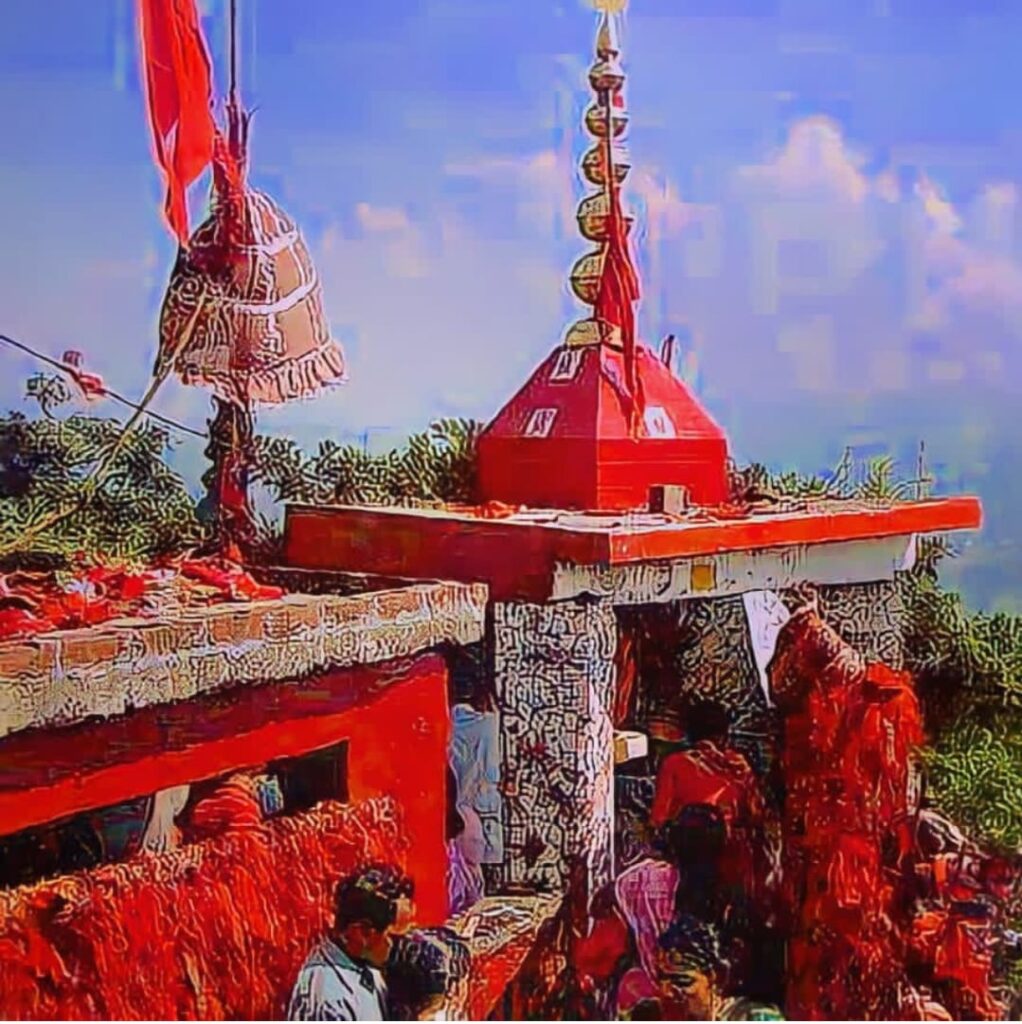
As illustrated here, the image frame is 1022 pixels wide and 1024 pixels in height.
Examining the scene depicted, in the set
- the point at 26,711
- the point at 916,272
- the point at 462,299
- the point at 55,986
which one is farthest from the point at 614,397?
the point at 55,986

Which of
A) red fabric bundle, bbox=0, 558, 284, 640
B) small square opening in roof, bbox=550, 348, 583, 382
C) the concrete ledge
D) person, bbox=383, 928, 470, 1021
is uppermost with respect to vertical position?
small square opening in roof, bbox=550, 348, 583, 382

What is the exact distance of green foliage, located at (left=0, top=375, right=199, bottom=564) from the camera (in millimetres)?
1929

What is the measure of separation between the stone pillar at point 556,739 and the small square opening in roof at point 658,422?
8.5 inches

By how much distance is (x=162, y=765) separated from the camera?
6.07 feet

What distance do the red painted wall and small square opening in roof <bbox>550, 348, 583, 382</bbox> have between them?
1.20ft

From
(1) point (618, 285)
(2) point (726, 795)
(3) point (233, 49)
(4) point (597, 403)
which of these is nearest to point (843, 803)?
(2) point (726, 795)

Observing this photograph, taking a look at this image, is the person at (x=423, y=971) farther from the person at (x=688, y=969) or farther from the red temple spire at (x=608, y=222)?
the red temple spire at (x=608, y=222)

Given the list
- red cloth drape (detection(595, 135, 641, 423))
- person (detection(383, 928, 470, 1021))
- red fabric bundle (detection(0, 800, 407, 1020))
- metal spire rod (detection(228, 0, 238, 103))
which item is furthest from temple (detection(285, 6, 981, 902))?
metal spire rod (detection(228, 0, 238, 103))

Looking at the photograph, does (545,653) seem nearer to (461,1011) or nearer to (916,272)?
(461,1011)

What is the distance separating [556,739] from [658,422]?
15.4 inches

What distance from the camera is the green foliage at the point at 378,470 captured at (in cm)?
196

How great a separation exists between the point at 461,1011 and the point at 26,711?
2.07 feet

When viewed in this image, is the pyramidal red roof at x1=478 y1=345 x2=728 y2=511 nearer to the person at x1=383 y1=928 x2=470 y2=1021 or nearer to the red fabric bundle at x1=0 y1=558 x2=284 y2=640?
the red fabric bundle at x1=0 y1=558 x2=284 y2=640

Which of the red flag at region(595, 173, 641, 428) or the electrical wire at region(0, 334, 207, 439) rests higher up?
the red flag at region(595, 173, 641, 428)
